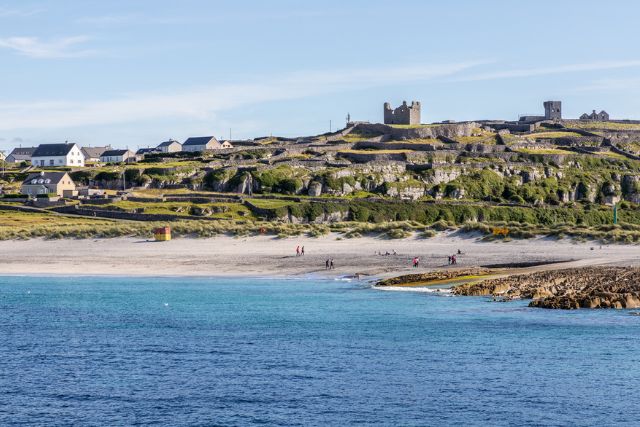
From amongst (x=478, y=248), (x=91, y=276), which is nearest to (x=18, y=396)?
(x=91, y=276)

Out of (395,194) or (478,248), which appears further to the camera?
(395,194)

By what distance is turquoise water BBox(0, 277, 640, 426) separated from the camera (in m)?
30.5

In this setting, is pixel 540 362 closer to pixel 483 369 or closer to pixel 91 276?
pixel 483 369

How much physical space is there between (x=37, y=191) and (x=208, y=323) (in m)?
68.9

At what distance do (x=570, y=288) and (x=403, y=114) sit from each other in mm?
103618

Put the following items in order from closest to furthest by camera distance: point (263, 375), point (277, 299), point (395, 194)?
1. point (263, 375)
2. point (277, 299)
3. point (395, 194)

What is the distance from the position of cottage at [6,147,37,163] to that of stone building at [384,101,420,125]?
63733 mm

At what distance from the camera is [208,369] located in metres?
36.6

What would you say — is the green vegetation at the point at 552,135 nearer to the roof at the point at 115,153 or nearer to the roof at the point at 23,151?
the roof at the point at 115,153

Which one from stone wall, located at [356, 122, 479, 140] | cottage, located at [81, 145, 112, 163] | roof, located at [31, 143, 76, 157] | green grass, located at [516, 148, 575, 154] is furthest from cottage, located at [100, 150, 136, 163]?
green grass, located at [516, 148, 575, 154]

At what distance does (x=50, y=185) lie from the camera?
362ft

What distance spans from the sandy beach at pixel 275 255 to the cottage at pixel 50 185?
3019 centimetres

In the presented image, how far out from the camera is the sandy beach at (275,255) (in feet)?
214


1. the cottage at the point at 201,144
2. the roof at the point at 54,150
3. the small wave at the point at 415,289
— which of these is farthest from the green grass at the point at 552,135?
the small wave at the point at 415,289
